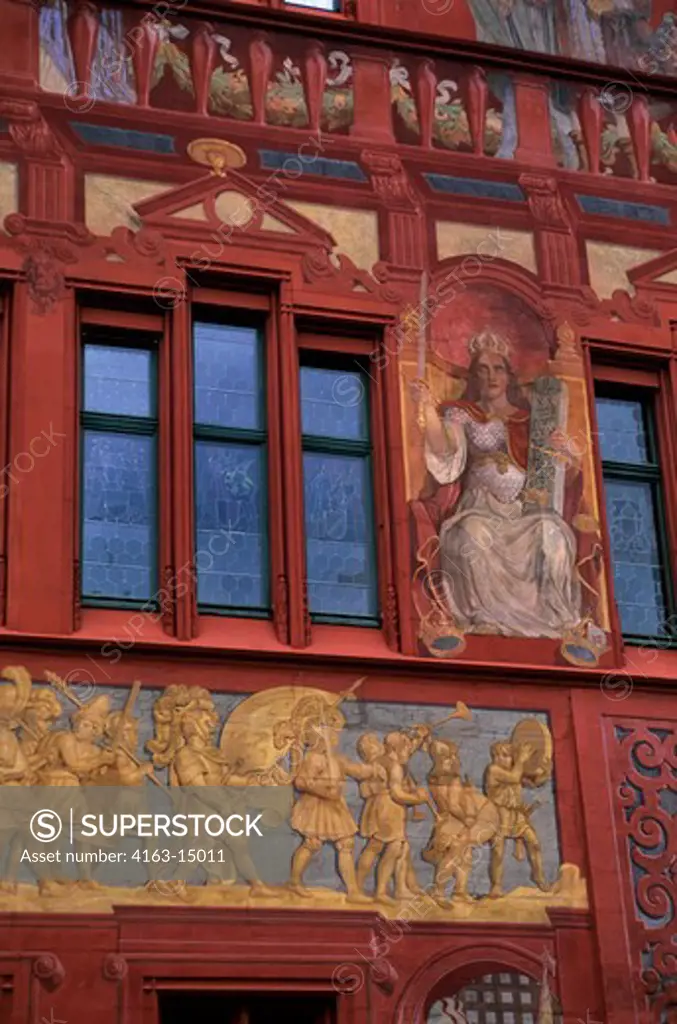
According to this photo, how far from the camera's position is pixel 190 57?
52.6ft

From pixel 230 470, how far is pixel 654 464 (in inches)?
124

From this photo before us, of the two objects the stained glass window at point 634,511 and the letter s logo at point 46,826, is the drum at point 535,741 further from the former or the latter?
the letter s logo at point 46,826

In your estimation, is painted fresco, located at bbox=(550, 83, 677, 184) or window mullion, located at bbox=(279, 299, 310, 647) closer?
window mullion, located at bbox=(279, 299, 310, 647)

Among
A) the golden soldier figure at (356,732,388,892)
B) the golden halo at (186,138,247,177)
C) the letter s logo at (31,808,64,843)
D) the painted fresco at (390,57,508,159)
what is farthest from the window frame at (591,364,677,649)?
the letter s logo at (31,808,64,843)

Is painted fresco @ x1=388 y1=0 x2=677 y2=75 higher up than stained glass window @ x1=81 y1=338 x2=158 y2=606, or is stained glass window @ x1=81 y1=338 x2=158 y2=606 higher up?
painted fresco @ x1=388 y1=0 x2=677 y2=75

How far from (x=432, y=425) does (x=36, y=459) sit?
108 inches

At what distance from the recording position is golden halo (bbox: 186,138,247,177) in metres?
15.7

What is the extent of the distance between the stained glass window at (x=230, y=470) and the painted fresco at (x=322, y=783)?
3.11 feet

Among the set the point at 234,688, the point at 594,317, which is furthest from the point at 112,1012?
the point at 594,317

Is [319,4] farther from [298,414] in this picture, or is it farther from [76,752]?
[76,752]

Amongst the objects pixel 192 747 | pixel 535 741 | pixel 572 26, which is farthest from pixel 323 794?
pixel 572 26

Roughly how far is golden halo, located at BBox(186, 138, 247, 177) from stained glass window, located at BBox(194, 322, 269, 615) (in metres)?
1.12

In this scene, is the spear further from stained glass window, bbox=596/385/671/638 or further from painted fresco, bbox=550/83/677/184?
painted fresco, bbox=550/83/677/184

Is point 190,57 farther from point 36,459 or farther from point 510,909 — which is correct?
point 510,909
